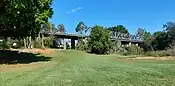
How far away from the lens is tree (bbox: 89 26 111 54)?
84369 mm

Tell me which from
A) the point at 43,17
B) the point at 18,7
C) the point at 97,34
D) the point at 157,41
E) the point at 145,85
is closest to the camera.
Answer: the point at 145,85

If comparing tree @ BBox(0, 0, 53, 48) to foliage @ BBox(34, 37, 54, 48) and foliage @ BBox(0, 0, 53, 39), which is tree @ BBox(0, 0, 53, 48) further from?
foliage @ BBox(34, 37, 54, 48)

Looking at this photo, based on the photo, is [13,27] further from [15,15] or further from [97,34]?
[97,34]

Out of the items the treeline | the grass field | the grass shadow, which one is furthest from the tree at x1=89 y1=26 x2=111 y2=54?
the grass field

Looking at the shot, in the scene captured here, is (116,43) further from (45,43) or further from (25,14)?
(25,14)

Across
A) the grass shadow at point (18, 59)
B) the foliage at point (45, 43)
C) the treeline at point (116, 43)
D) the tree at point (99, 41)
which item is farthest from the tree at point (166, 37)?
the grass shadow at point (18, 59)

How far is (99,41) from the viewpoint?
8525cm

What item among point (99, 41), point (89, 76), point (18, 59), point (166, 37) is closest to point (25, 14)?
point (18, 59)

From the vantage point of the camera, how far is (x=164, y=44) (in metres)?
Answer: 96.0

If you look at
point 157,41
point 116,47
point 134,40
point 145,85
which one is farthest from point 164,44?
point 145,85

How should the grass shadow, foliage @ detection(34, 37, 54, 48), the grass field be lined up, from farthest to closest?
foliage @ detection(34, 37, 54, 48), the grass shadow, the grass field

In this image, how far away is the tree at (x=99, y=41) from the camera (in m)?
84.4

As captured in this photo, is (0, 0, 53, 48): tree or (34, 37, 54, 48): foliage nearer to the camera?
(0, 0, 53, 48): tree

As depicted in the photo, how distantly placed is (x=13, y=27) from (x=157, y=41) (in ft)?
243
